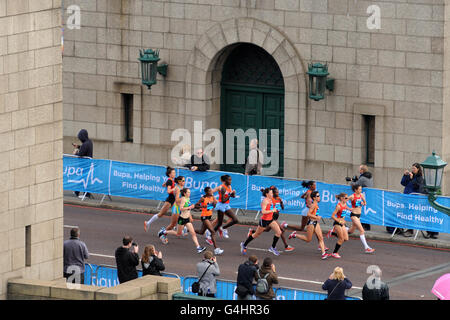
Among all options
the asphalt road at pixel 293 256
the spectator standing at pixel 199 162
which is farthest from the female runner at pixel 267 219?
the spectator standing at pixel 199 162

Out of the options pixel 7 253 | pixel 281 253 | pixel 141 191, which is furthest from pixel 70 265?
pixel 141 191

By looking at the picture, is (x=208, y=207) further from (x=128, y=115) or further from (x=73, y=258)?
(x=128, y=115)

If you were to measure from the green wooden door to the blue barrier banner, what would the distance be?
121 inches

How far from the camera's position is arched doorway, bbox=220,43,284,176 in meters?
37.9

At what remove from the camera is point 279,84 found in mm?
37844

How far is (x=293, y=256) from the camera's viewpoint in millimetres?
31875

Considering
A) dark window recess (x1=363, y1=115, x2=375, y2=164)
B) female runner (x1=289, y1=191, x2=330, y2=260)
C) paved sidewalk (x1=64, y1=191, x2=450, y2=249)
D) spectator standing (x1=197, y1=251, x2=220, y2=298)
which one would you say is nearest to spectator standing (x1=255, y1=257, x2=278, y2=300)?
spectator standing (x1=197, y1=251, x2=220, y2=298)

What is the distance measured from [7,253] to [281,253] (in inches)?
373

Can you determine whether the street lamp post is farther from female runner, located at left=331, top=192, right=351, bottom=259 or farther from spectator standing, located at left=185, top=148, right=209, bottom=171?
spectator standing, located at left=185, top=148, right=209, bottom=171

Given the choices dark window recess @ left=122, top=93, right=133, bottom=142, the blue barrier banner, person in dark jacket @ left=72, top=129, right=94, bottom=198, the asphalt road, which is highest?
dark window recess @ left=122, top=93, right=133, bottom=142

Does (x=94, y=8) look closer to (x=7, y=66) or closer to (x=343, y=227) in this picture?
(x=343, y=227)

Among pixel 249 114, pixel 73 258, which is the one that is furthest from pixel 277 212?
pixel 249 114

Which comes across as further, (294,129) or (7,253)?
(294,129)
